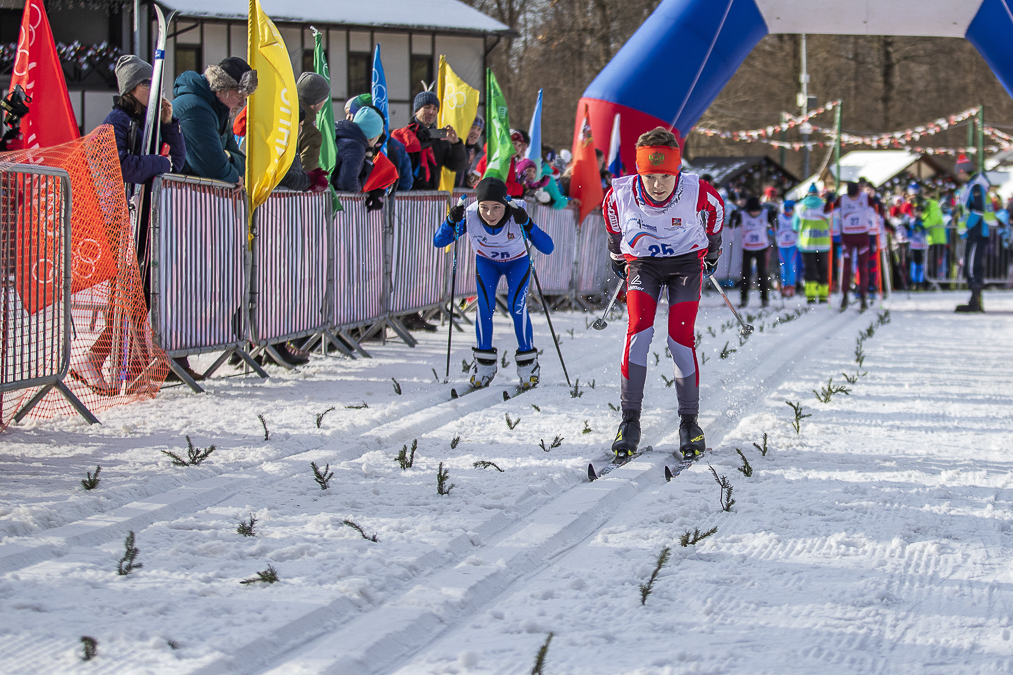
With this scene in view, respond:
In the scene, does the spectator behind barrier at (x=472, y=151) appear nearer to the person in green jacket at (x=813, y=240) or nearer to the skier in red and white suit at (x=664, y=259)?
the skier in red and white suit at (x=664, y=259)

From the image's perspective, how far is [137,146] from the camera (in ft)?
22.5

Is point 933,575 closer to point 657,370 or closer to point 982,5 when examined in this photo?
point 657,370

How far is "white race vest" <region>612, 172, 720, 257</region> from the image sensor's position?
5695 mm

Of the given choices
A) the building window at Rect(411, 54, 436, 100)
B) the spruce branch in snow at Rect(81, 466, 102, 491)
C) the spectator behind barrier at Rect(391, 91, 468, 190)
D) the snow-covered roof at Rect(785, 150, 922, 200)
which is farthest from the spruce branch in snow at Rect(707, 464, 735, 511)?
the snow-covered roof at Rect(785, 150, 922, 200)

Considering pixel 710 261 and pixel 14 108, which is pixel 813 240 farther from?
pixel 14 108

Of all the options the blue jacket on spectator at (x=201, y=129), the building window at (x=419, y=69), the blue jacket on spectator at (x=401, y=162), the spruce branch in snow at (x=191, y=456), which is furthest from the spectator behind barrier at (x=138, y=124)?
the building window at (x=419, y=69)

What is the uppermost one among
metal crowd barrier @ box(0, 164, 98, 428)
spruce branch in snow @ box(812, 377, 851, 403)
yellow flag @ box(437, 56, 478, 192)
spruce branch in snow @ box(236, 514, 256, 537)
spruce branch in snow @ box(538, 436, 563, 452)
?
yellow flag @ box(437, 56, 478, 192)

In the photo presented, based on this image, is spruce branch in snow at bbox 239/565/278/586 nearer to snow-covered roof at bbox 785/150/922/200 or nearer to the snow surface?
the snow surface

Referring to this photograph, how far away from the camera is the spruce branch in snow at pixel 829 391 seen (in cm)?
733

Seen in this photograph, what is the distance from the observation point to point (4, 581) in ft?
11.4

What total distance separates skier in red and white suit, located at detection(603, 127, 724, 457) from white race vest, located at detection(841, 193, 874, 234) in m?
9.98

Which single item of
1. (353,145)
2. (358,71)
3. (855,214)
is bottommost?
(855,214)

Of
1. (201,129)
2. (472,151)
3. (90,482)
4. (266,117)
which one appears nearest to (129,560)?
(90,482)

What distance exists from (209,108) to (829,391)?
4712mm
